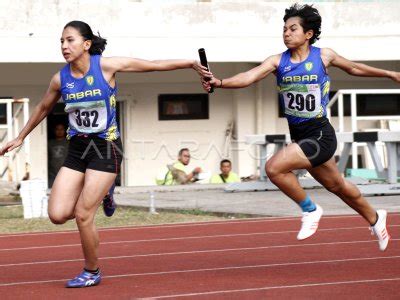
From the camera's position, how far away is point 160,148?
2494cm

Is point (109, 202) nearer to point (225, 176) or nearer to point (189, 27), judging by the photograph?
point (225, 176)

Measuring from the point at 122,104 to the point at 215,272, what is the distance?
15367 mm

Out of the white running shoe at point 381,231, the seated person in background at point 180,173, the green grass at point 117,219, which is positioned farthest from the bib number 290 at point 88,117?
the seated person in background at point 180,173

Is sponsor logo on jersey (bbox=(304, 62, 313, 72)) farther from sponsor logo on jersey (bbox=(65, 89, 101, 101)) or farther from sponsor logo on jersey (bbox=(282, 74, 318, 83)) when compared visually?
sponsor logo on jersey (bbox=(65, 89, 101, 101))

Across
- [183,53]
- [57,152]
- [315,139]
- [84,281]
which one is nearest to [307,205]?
[315,139]

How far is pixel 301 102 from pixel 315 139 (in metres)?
0.32

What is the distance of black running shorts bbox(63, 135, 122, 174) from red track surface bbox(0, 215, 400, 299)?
913mm

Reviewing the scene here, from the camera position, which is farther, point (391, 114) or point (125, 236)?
point (391, 114)

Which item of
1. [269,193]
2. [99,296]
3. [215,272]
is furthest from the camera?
[269,193]

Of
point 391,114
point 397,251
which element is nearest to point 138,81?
point 391,114

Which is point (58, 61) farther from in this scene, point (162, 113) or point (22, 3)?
point (162, 113)

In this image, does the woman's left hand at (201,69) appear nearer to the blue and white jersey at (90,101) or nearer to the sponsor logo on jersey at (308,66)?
the blue and white jersey at (90,101)

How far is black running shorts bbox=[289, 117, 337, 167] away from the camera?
9.49m

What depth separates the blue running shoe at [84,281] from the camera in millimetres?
8867
